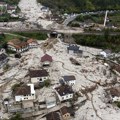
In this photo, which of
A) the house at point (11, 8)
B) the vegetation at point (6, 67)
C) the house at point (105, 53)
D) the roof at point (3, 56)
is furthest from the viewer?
the house at point (11, 8)

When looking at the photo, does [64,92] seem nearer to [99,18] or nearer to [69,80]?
[69,80]

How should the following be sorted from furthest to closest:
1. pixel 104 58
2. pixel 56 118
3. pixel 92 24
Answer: pixel 92 24
pixel 104 58
pixel 56 118

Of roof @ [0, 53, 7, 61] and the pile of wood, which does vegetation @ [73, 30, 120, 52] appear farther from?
roof @ [0, 53, 7, 61]

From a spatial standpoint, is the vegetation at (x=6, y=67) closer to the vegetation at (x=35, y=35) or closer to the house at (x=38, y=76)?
the house at (x=38, y=76)

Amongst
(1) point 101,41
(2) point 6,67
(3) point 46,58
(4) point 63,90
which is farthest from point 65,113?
(1) point 101,41

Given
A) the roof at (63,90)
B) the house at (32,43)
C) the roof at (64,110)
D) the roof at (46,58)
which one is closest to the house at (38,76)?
the roof at (63,90)

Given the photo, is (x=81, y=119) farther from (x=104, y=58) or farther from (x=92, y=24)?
(x=92, y=24)

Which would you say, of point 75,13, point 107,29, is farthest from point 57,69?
point 75,13
